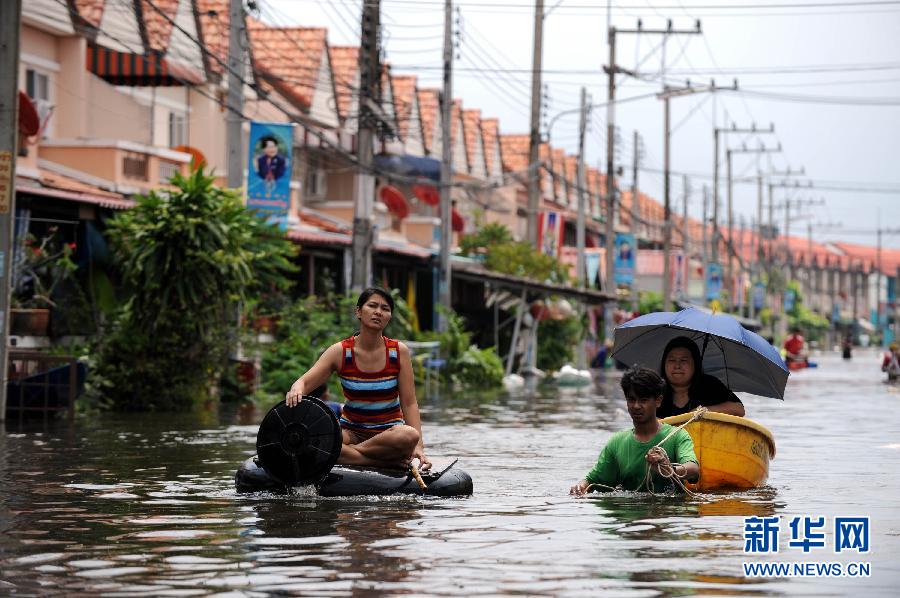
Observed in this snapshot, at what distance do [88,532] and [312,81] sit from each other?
130 ft

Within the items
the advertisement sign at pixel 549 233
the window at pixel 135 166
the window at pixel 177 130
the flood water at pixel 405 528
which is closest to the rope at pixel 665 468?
the flood water at pixel 405 528

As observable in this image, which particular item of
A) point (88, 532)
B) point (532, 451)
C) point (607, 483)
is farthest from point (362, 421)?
point (532, 451)

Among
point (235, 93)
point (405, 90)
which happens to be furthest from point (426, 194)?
point (235, 93)

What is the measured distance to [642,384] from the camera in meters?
11.8

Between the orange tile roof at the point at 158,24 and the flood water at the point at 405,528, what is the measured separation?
805 inches

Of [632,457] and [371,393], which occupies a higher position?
[371,393]

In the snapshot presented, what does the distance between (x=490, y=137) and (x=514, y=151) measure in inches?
242

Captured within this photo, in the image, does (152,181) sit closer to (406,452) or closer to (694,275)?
(406,452)

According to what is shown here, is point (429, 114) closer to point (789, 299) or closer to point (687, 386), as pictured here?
point (687, 386)

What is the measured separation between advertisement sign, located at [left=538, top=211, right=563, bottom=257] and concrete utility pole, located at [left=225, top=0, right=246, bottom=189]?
91.2 ft

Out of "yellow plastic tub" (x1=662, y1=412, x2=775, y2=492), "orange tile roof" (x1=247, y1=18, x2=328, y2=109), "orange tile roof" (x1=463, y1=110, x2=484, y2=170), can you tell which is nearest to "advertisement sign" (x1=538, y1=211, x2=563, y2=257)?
"orange tile roof" (x1=247, y1=18, x2=328, y2=109)

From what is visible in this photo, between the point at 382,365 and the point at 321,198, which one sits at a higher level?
the point at 321,198

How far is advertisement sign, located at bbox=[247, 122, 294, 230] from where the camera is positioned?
30.5 metres

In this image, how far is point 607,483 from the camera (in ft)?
41.4
